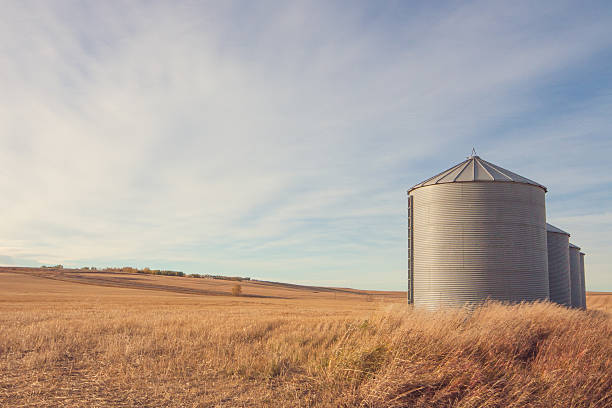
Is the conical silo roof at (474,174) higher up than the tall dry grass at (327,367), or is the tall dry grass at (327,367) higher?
the conical silo roof at (474,174)

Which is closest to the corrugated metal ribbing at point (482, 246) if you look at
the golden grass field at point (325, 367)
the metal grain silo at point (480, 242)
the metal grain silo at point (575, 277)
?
the metal grain silo at point (480, 242)

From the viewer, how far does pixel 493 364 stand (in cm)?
903

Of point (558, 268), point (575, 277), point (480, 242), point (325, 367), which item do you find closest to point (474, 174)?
point (480, 242)

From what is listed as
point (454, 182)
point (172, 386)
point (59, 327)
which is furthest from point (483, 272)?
point (59, 327)

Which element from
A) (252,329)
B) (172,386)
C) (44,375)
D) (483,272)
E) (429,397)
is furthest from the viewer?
(483,272)

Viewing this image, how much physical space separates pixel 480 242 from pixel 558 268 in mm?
10482

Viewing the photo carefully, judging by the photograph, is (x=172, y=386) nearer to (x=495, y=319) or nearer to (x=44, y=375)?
(x=44, y=375)

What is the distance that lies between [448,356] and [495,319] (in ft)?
16.4

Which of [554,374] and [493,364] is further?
[493,364]

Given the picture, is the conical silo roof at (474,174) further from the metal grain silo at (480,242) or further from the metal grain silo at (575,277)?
the metal grain silo at (575,277)

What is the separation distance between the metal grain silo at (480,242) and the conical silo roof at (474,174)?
0.04 m

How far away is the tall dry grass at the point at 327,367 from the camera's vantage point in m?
7.29

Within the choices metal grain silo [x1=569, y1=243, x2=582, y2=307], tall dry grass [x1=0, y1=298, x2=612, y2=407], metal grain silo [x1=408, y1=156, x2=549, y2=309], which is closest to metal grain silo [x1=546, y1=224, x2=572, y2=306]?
metal grain silo [x1=408, y1=156, x2=549, y2=309]

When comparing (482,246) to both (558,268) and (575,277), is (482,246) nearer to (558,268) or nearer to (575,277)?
(558,268)
